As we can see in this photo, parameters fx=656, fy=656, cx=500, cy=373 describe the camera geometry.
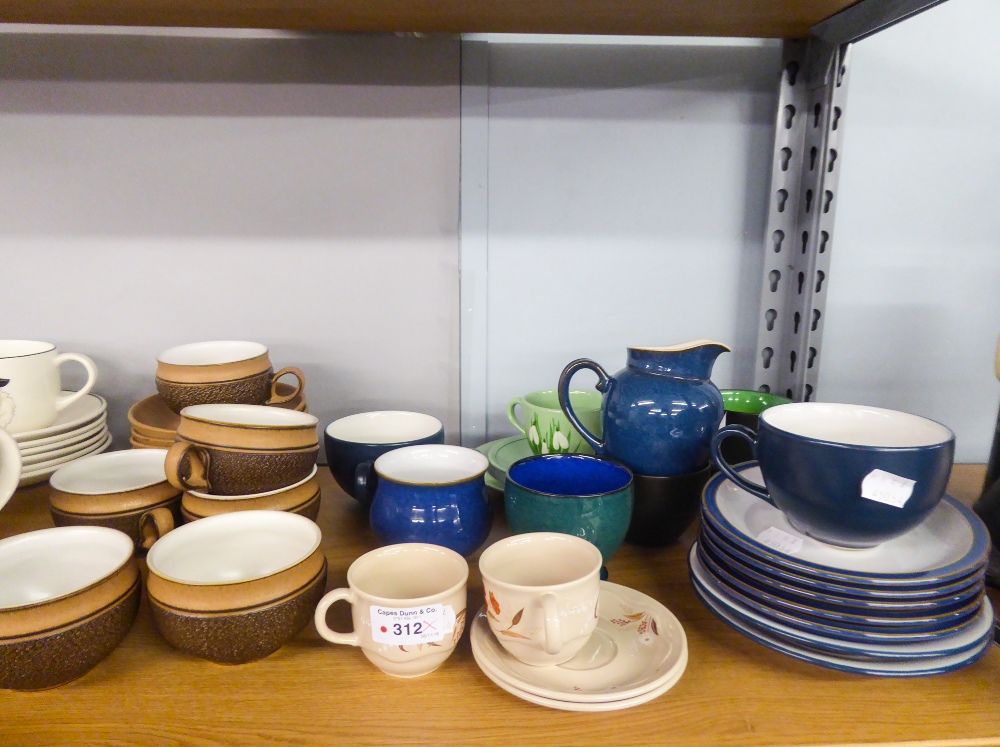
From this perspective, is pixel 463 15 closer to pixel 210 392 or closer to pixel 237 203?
pixel 237 203

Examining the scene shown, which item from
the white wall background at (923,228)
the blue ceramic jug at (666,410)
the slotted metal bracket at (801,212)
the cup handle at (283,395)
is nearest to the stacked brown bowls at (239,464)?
the cup handle at (283,395)

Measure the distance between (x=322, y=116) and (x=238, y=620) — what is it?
646 mm

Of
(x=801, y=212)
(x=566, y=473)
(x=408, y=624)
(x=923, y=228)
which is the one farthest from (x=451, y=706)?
(x=923, y=228)

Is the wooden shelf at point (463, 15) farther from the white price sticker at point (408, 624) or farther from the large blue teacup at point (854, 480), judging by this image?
the white price sticker at point (408, 624)

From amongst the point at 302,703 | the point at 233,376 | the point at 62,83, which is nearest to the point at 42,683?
the point at 302,703

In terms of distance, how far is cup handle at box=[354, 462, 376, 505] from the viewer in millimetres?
690

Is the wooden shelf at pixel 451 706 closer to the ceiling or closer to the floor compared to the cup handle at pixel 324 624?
closer to the floor

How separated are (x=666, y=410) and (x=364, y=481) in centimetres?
32

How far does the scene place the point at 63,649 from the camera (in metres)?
0.47

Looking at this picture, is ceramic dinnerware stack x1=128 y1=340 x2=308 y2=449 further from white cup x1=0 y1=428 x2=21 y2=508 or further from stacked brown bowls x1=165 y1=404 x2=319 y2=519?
white cup x1=0 y1=428 x2=21 y2=508

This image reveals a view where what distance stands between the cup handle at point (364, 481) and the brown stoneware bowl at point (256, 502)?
0.05m

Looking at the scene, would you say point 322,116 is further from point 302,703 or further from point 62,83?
point 302,703

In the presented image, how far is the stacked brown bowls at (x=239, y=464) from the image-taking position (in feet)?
1.99

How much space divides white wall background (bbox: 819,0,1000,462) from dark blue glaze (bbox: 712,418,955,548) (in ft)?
1.53
